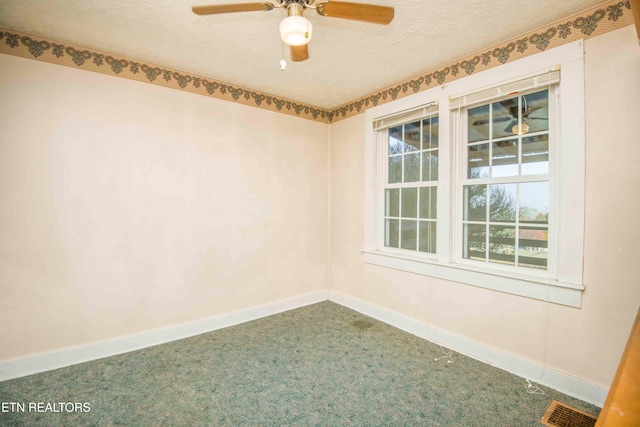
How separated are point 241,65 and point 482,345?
326 cm

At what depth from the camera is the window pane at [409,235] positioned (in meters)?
3.29

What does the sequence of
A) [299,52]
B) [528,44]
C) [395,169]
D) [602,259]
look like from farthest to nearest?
[395,169] → [528,44] → [602,259] → [299,52]

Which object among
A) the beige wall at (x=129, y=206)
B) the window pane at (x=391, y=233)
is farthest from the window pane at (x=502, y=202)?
the beige wall at (x=129, y=206)

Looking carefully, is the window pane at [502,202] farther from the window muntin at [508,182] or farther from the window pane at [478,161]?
the window pane at [478,161]

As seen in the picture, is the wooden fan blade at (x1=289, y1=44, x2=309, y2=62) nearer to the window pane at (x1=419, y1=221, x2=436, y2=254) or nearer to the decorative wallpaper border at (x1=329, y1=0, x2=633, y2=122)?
the decorative wallpaper border at (x1=329, y1=0, x2=633, y2=122)

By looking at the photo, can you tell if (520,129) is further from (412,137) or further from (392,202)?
(392,202)

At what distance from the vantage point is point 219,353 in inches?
107

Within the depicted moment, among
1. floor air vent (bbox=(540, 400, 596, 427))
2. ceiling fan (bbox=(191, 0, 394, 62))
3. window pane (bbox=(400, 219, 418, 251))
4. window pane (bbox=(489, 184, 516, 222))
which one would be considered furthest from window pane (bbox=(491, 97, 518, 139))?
floor air vent (bbox=(540, 400, 596, 427))

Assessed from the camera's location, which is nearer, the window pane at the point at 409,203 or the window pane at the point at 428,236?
the window pane at the point at 428,236

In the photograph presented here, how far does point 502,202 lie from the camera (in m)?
2.58

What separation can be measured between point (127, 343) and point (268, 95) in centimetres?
290

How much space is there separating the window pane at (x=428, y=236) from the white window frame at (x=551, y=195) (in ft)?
0.31

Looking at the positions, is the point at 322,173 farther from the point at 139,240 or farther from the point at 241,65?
the point at 139,240

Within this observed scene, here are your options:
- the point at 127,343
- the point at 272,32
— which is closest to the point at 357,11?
the point at 272,32
